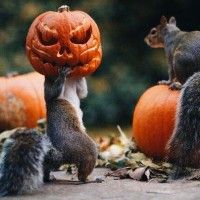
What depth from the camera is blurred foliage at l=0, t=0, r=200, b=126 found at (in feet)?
A: 34.3

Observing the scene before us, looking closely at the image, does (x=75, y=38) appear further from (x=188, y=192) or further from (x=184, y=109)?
(x=188, y=192)

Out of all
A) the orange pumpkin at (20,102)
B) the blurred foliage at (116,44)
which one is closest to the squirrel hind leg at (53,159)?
the orange pumpkin at (20,102)

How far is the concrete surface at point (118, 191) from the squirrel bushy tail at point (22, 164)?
3.4 inches

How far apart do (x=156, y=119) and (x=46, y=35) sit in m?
1.22

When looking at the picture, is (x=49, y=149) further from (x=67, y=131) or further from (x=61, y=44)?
(x=61, y=44)

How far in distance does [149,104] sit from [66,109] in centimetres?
120

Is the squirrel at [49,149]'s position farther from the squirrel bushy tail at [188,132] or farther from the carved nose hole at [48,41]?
the squirrel bushy tail at [188,132]

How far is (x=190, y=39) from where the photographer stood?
21.3 ft

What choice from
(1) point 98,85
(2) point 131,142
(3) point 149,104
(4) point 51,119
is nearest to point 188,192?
(4) point 51,119

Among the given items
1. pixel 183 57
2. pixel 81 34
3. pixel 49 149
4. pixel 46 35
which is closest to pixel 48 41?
pixel 46 35

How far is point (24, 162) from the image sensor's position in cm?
509

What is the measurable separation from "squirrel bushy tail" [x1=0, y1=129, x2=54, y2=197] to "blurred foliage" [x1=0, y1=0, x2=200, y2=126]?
519 cm

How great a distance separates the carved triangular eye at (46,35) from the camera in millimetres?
5801

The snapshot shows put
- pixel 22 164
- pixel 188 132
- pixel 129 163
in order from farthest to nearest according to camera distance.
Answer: pixel 129 163 → pixel 188 132 → pixel 22 164
